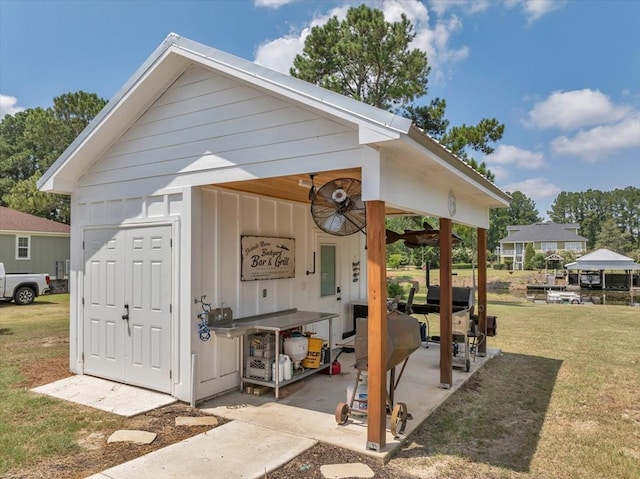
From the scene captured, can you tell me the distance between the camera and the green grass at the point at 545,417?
351cm

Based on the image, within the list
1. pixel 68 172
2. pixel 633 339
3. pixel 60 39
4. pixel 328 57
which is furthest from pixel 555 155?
pixel 68 172

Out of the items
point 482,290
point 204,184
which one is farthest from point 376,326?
point 482,290

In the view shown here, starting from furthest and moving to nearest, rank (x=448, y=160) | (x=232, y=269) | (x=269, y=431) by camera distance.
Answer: (x=232, y=269) → (x=448, y=160) → (x=269, y=431)

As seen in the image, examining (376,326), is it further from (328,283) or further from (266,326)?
(328,283)

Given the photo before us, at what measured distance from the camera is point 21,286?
1430cm

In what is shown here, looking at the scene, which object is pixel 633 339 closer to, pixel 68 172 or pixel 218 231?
pixel 218 231

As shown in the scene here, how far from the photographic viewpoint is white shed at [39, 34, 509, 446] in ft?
13.2

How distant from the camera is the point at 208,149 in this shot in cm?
479

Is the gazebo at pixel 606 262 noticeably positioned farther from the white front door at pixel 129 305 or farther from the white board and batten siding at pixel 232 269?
the white front door at pixel 129 305

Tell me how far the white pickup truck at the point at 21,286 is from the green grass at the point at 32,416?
22.2 feet

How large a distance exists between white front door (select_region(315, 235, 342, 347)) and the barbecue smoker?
10.0 ft

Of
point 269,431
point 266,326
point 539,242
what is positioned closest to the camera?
point 269,431

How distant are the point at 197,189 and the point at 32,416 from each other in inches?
115

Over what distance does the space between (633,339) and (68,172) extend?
1103 cm
